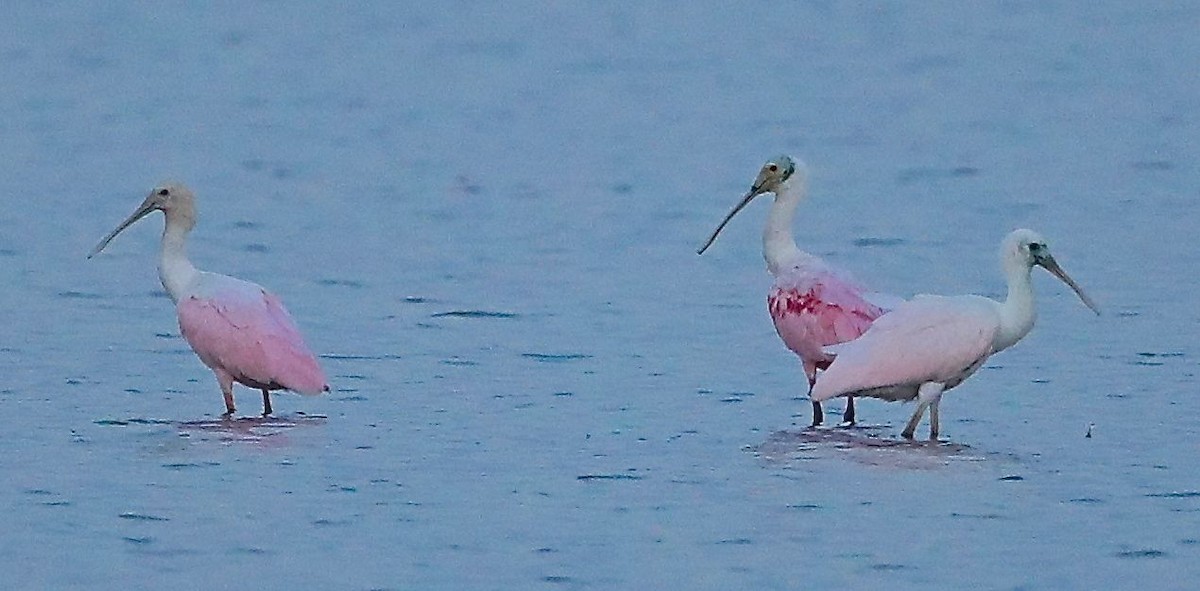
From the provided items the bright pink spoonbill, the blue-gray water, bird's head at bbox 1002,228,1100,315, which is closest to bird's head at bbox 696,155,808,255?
the blue-gray water

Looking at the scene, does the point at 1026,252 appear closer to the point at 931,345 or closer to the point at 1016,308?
the point at 1016,308

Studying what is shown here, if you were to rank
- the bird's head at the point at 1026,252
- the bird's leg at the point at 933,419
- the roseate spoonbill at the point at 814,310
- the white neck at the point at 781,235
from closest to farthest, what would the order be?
the bird's leg at the point at 933,419
the bird's head at the point at 1026,252
the roseate spoonbill at the point at 814,310
the white neck at the point at 781,235

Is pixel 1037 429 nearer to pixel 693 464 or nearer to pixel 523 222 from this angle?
pixel 693 464

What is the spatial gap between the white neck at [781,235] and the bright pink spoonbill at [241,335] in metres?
1.86

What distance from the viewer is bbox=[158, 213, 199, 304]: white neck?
10.8m

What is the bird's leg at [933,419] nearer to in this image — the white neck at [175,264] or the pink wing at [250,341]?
the pink wing at [250,341]

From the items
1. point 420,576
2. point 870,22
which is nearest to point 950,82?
point 870,22

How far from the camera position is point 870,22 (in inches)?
931

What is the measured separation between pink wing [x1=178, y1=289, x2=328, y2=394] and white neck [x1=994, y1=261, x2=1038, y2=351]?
2359mm

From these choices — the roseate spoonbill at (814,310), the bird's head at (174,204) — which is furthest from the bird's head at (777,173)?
the bird's head at (174,204)

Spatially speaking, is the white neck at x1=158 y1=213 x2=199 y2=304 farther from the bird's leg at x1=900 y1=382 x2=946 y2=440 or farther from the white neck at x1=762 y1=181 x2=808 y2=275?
the bird's leg at x1=900 y1=382 x2=946 y2=440

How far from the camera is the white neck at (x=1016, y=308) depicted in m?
9.70

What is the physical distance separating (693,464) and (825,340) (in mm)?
1233

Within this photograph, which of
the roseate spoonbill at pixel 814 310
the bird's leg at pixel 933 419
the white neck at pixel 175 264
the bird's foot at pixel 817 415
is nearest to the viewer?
the bird's leg at pixel 933 419
